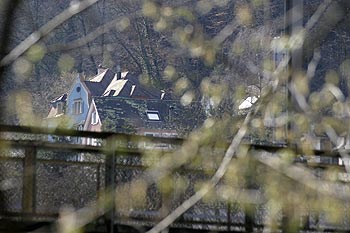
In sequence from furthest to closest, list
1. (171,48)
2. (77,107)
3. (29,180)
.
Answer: (29,180), (171,48), (77,107)

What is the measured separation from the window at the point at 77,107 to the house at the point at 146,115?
5cm

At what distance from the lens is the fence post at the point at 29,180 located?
6.45 metres

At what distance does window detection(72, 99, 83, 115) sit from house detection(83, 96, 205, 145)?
0.05 m

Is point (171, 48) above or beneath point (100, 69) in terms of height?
above

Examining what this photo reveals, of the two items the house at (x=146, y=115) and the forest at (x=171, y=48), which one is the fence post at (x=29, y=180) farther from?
the forest at (x=171, y=48)

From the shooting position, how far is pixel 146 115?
438 cm

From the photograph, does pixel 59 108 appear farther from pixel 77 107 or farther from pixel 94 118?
pixel 94 118

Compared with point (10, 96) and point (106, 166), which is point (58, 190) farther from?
point (10, 96)

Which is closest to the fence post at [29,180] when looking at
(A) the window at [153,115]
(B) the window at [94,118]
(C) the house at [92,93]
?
(B) the window at [94,118]

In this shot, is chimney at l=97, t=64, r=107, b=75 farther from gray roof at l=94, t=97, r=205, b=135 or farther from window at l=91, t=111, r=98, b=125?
window at l=91, t=111, r=98, b=125

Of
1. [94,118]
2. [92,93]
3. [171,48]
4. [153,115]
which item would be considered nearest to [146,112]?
[153,115]

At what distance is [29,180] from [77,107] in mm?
3213

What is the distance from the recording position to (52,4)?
323 cm

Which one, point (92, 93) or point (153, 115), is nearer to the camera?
point (92, 93)
